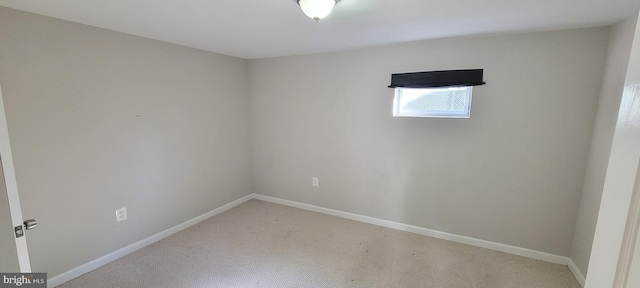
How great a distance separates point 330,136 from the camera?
10.3ft

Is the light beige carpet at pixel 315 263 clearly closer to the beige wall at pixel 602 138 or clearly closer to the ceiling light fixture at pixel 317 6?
the beige wall at pixel 602 138

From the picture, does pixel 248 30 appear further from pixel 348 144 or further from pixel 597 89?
pixel 597 89

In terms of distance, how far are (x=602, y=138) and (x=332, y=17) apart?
87.1 inches

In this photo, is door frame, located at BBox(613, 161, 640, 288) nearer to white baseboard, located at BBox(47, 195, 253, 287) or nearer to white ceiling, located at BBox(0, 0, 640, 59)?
white ceiling, located at BBox(0, 0, 640, 59)

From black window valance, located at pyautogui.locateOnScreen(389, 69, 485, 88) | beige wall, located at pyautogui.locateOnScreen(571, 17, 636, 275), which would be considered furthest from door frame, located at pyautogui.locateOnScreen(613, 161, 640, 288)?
black window valance, located at pyautogui.locateOnScreen(389, 69, 485, 88)

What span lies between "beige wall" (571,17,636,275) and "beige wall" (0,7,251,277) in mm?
3606

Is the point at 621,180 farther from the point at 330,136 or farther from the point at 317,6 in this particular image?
the point at 330,136

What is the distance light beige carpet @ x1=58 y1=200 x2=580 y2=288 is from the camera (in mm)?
2037

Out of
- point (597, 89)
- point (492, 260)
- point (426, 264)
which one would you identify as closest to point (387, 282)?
point (426, 264)

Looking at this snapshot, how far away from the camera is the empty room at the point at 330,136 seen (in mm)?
1780

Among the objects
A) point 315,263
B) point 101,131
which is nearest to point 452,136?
point 315,263

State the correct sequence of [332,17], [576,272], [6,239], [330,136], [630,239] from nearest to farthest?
[630,239] < [6,239] < [332,17] < [576,272] < [330,136]

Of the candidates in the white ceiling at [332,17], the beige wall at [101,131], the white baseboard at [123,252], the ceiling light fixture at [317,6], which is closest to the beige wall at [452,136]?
the white ceiling at [332,17]

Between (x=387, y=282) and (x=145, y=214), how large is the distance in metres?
2.37
